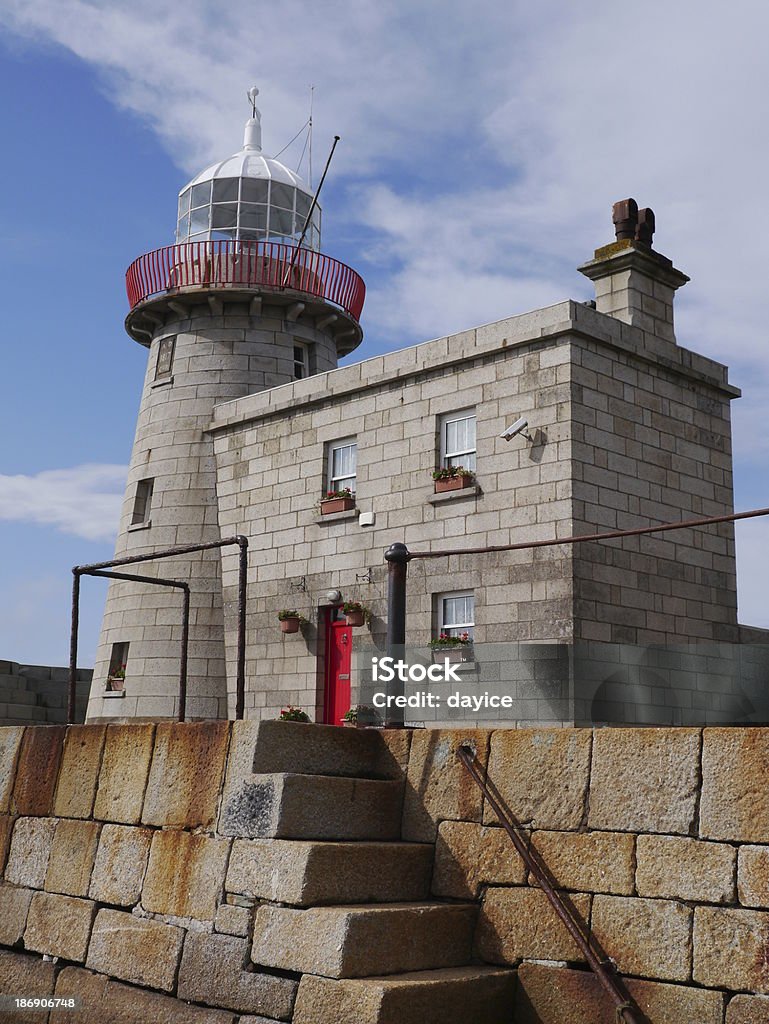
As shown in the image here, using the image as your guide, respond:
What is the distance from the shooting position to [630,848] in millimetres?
5773

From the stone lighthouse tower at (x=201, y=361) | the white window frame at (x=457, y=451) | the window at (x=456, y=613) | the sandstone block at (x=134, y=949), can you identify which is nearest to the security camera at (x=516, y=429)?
the white window frame at (x=457, y=451)

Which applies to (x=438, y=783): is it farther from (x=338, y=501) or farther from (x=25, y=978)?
(x=338, y=501)

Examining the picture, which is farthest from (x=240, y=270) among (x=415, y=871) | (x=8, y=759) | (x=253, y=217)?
(x=415, y=871)

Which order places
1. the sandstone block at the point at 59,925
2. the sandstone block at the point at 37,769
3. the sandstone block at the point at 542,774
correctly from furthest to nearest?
the sandstone block at the point at 37,769
the sandstone block at the point at 59,925
the sandstone block at the point at 542,774

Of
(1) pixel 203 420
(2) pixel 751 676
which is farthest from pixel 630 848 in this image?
(1) pixel 203 420

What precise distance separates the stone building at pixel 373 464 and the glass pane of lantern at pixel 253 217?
4 centimetres

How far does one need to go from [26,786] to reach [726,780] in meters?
5.42

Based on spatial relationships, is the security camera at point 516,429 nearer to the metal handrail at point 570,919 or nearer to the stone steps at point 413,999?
the metal handrail at point 570,919

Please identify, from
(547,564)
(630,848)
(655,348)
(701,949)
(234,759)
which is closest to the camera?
(701,949)

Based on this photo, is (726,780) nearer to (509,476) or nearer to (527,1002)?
(527,1002)

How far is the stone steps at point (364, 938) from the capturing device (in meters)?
5.72

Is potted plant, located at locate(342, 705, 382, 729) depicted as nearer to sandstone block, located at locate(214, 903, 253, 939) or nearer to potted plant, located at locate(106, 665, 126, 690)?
sandstone block, located at locate(214, 903, 253, 939)

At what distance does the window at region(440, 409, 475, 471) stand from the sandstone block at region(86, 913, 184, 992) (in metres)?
8.08

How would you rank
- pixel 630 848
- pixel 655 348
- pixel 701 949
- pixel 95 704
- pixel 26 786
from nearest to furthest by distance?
1. pixel 701 949
2. pixel 630 848
3. pixel 26 786
4. pixel 655 348
5. pixel 95 704
